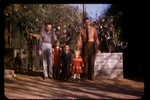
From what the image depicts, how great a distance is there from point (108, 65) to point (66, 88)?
651mm

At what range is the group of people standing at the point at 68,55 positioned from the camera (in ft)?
16.2

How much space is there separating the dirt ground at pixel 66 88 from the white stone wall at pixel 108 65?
0.10m

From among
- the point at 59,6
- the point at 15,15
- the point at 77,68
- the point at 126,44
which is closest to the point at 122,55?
the point at 126,44

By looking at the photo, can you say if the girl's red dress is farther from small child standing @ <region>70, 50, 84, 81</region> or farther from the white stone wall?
the white stone wall

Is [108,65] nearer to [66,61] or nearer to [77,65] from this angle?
[77,65]

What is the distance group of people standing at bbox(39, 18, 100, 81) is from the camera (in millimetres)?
4949

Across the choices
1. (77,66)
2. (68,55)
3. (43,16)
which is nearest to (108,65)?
(77,66)

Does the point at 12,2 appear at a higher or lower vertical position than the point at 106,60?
higher

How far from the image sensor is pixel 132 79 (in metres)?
4.94

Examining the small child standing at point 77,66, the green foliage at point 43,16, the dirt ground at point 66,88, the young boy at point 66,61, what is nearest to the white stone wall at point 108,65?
the dirt ground at point 66,88

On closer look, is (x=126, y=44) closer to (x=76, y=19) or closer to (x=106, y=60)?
(x=106, y=60)

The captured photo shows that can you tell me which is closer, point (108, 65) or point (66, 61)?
point (66, 61)

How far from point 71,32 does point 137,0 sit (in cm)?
89

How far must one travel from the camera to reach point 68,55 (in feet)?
16.4
